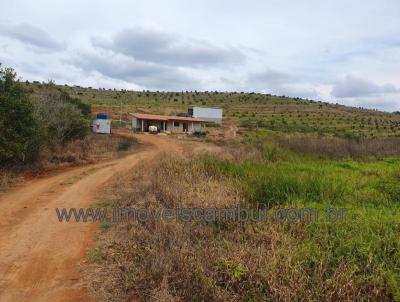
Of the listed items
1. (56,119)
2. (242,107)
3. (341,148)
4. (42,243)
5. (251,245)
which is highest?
(242,107)

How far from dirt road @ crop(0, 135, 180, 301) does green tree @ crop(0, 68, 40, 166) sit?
247cm

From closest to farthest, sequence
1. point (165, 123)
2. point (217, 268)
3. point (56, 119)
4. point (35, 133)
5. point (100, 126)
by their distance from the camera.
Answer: point (217, 268) < point (35, 133) < point (56, 119) < point (100, 126) < point (165, 123)

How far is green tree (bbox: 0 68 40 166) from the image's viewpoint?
12891 mm

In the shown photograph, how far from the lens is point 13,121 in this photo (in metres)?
13.3

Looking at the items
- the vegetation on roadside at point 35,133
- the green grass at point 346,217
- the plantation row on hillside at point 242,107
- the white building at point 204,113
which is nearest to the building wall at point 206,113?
the white building at point 204,113

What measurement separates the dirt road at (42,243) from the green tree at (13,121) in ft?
8.09

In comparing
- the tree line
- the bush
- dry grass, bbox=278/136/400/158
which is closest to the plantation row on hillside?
dry grass, bbox=278/136/400/158

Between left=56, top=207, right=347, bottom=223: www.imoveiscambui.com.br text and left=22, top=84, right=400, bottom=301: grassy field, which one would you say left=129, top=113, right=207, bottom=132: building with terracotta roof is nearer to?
left=22, top=84, right=400, bottom=301: grassy field

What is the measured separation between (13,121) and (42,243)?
8511 millimetres

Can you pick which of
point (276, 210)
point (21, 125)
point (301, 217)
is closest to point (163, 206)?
point (276, 210)

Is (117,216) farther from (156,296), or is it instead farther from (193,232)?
(156,296)

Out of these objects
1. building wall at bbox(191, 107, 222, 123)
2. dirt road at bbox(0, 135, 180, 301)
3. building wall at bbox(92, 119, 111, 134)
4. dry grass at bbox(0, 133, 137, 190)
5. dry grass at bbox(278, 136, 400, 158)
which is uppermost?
building wall at bbox(191, 107, 222, 123)

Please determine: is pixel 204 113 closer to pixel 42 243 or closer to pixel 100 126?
pixel 100 126

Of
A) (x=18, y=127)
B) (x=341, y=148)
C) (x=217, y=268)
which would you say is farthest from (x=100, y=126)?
(x=217, y=268)
